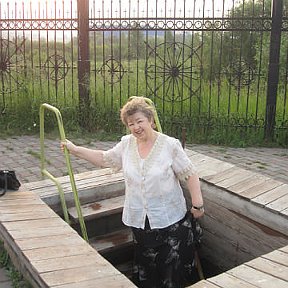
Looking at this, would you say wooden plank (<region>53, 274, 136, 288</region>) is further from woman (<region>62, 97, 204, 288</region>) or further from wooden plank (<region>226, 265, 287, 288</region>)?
woman (<region>62, 97, 204, 288</region>)

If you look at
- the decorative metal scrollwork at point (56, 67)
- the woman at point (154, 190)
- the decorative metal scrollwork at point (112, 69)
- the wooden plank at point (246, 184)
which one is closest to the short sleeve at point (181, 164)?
the woman at point (154, 190)

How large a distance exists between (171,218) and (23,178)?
2.74 metres

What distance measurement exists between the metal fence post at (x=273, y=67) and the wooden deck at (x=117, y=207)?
3.62m

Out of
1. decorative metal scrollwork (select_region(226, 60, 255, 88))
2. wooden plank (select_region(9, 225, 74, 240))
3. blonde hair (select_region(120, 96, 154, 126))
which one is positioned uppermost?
blonde hair (select_region(120, 96, 154, 126))

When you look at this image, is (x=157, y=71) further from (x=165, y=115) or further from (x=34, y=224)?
(x=34, y=224)

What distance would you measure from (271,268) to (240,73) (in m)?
5.61

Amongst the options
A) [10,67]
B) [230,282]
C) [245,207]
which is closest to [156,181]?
[245,207]

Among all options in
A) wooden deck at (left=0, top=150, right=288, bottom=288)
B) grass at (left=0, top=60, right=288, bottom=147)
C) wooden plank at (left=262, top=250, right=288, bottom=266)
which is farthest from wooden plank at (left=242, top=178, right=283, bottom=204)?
grass at (left=0, top=60, right=288, bottom=147)

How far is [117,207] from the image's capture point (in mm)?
4031

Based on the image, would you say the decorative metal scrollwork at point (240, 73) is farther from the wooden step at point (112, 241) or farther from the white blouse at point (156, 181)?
the white blouse at point (156, 181)

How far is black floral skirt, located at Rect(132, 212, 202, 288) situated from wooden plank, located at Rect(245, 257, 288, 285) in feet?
3.16

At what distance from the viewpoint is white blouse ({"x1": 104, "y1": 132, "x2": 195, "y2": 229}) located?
3367 millimetres

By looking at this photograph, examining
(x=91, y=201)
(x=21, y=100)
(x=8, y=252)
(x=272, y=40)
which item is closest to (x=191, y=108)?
(x=272, y=40)

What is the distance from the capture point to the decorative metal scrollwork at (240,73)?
25.8 feet
